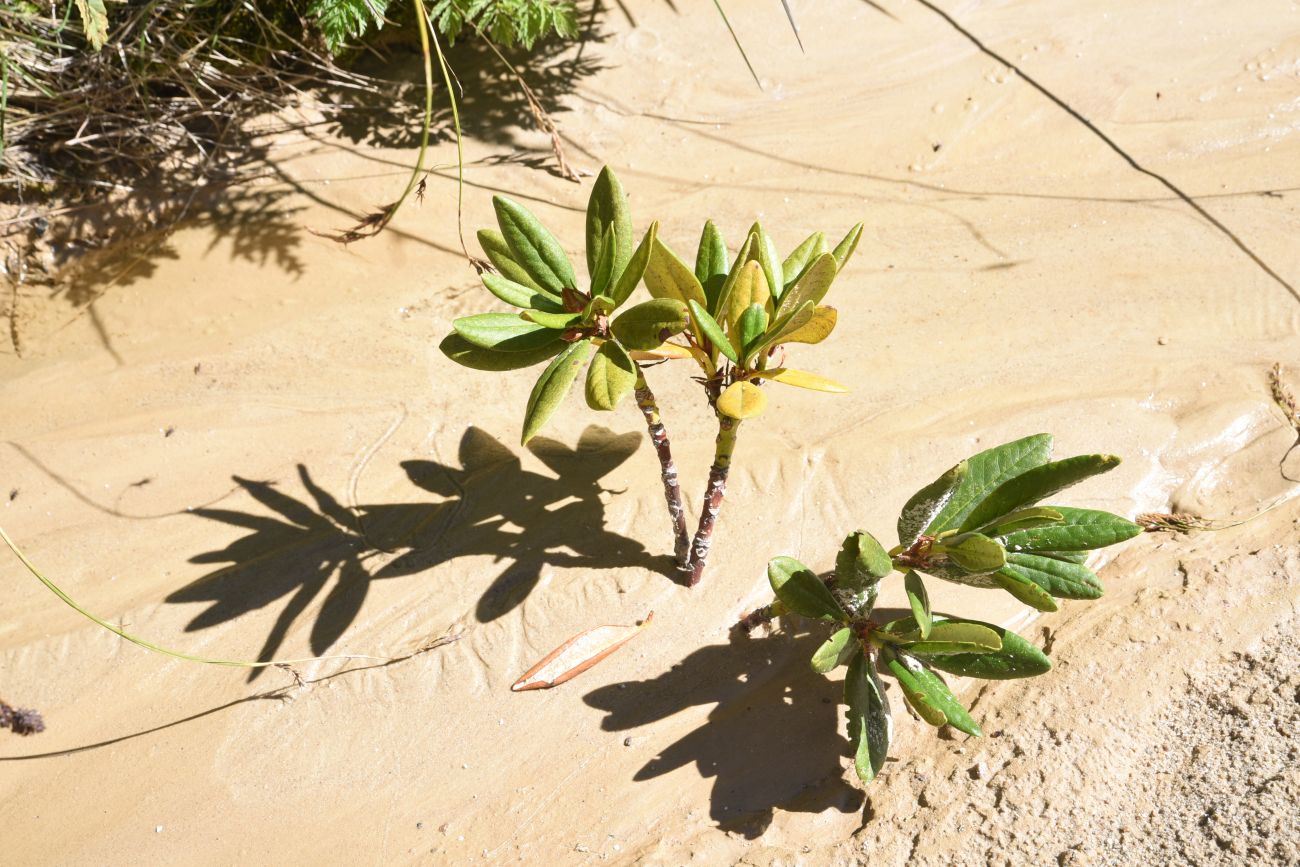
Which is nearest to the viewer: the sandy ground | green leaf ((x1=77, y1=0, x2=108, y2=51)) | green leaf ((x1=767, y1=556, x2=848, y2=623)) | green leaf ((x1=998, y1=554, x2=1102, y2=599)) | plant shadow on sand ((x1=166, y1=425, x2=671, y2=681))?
green leaf ((x1=998, y1=554, x2=1102, y2=599))

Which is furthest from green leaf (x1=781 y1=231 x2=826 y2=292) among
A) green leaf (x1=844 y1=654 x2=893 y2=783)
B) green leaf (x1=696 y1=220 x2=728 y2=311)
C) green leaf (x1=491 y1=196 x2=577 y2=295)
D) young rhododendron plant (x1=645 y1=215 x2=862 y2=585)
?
green leaf (x1=844 y1=654 x2=893 y2=783)

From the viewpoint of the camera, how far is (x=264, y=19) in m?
3.49

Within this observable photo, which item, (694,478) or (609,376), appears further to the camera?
(694,478)

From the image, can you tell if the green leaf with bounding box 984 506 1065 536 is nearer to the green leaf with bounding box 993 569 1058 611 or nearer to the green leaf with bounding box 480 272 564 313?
the green leaf with bounding box 993 569 1058 611

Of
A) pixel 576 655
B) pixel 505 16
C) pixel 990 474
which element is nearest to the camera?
pixel 990 474

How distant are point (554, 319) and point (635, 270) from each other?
0.20 meters

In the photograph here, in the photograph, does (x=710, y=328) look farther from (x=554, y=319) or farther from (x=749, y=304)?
(x=554, y=319)

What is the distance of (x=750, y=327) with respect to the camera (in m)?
1.94

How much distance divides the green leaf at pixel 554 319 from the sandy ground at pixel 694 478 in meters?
0.89

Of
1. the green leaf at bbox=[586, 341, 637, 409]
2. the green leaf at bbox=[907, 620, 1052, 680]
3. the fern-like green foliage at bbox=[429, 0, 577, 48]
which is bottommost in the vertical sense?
the green leaf at bbox=[907, 620, 1052, 680]

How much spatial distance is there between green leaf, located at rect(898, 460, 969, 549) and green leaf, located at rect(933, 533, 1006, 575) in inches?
2.4

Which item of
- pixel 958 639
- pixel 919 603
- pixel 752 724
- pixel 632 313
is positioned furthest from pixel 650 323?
pixel 752 724

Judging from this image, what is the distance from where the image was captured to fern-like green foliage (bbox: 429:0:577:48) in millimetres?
3367

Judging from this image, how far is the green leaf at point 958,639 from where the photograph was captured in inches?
73.4
